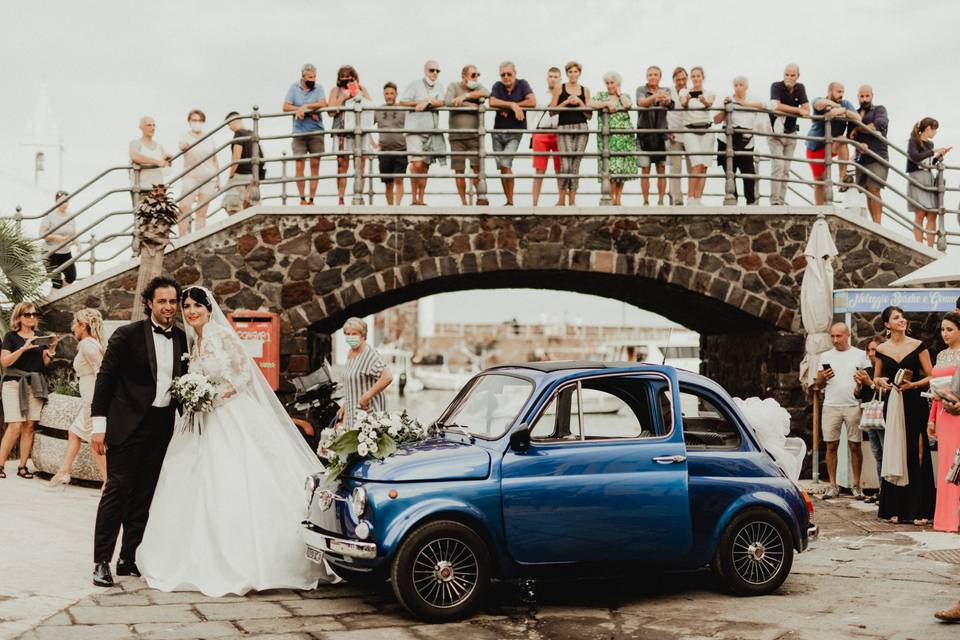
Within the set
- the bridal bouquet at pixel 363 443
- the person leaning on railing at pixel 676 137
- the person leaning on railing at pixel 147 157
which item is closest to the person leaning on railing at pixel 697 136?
the person leaning on railing at pixel 676 137

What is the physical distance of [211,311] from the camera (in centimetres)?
831

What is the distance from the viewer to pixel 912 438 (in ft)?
35.5

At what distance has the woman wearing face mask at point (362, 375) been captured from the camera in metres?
10.7

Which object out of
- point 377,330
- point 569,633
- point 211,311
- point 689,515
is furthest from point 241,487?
point 377,330

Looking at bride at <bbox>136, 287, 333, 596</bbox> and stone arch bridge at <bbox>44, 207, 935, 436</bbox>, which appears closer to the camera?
bride at <bbox>136, 287, 333, 596</bbox>

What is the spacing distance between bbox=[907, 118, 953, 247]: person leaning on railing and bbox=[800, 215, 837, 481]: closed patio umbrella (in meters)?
3.40

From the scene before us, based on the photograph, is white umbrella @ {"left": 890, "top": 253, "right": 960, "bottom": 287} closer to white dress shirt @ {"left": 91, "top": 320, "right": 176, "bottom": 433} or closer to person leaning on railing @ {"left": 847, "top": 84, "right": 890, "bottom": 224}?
person leaning on railing @ {"left": 847, "top": 84, "right": 890, "bottom": 224}

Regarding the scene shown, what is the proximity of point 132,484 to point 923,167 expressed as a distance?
13.1 metres

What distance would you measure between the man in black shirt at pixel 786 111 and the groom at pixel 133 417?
36.1 feet

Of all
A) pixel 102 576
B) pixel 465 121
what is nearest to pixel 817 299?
pixel 465 121

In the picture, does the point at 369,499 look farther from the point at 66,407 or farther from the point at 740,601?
the point at 66,407

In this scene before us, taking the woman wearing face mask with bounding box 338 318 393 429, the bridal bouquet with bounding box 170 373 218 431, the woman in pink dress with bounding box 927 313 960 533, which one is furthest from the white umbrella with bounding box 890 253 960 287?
the bridal bouquet with bounding box 170 373 218 431

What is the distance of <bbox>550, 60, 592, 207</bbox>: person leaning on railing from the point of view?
634 inches

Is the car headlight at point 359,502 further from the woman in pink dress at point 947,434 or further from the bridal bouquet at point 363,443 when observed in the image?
the woman in pink dress at point 947,434
